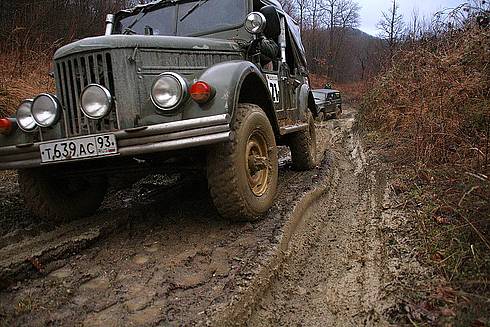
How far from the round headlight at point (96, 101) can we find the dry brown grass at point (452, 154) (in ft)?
7.07

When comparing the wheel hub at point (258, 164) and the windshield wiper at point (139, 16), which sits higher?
the windshield wiper at point (139, 16)

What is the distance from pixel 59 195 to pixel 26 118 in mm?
720

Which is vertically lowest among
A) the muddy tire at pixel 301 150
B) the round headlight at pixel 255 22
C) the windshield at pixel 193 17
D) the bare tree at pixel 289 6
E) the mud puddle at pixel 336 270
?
the mud puddle at pixel 336 270

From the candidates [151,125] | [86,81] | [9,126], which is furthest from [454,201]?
[9,126]

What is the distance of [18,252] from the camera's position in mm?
2490

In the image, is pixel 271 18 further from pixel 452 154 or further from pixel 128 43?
pixel 452 154

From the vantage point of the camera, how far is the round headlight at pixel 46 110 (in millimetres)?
2756

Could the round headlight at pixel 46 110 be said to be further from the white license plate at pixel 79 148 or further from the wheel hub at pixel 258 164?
the wheel hub at pixel 258 164

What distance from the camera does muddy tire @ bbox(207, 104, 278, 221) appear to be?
2.65 meters

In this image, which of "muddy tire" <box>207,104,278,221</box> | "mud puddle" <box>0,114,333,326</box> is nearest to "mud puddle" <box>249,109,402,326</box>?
"mud puddle" <box>0,114,333,326</box>

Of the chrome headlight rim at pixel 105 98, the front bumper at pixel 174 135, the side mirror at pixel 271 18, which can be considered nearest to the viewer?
the front bumper at pixel 174 135

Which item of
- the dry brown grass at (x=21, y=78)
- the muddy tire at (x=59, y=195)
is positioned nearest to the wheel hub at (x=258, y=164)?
the muddy tire at (x=59, y=195)

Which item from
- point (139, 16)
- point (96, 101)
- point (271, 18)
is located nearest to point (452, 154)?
point (271, 18)

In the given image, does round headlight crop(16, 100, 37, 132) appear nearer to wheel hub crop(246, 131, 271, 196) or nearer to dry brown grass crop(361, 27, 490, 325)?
wheel hub crop(246, 131, 271, 196)
